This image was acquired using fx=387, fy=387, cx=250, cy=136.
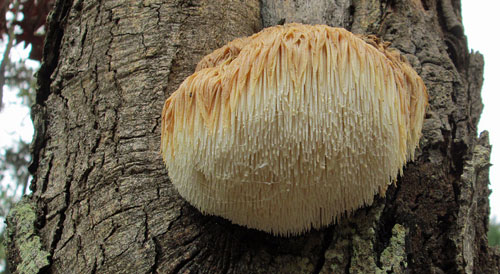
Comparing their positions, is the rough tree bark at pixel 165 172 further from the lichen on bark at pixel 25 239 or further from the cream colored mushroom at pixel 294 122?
the cream colored mushroom at pixel 294 122

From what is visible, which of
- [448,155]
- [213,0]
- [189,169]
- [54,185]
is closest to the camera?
[189,169]

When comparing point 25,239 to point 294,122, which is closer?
point 294,122

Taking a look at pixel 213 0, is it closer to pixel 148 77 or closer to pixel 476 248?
pixel 148 77

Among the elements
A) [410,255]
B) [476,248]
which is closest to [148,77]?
[410,255]

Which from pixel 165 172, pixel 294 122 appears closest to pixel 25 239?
pixel 165 172

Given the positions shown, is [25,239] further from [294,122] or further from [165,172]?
[294,122]
